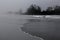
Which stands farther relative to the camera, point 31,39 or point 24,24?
point 24,24

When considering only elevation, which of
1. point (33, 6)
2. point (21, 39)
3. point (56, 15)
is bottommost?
point (21, 39)

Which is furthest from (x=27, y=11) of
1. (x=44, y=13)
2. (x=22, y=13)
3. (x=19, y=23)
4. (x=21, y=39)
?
(x=19, y=23)

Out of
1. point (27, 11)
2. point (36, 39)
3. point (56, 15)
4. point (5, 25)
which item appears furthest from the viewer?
point (5, 25)

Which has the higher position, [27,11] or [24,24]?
[27,11]

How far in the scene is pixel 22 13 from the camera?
6316mm

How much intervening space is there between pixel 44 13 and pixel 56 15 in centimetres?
71

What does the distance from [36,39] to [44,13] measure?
170 centimetres

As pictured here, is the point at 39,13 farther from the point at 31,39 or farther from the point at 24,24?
the point at 24,24

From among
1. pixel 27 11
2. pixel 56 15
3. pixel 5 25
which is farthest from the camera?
pixel 5 25

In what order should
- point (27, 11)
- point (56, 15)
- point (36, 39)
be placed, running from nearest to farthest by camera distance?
1. point (36, 39)
2. point (27, 11)
3. point (56, 15)

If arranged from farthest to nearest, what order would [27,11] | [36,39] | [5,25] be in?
[5,25], [27,11], [36,39]

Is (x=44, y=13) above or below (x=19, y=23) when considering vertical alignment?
above

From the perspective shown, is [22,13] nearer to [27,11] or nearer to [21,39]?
[27,11]

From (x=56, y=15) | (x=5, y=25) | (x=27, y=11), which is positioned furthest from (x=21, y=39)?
(x=5, y=25)
